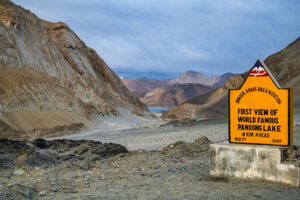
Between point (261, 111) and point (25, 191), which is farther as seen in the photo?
point (261, 111)

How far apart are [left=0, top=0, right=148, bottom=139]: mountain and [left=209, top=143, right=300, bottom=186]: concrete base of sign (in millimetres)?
17308

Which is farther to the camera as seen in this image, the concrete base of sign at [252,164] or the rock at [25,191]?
the concrete base of sign at [252,164]

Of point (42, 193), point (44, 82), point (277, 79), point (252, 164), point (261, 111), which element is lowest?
point (42, 193)

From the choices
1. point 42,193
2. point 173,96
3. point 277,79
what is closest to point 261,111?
point 42,193

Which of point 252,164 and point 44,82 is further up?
point 44,82

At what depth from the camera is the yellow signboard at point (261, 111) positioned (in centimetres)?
611

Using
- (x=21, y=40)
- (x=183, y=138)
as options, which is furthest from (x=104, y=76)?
(x=183, y=138)

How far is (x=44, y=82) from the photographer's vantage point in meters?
29.7

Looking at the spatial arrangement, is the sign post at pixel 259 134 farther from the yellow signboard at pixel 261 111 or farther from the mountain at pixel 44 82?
the mountain at pixel 44 82

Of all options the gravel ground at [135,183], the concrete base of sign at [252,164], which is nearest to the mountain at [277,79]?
the gravel ground at [135,183]

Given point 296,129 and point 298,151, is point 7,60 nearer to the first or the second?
point 296,129

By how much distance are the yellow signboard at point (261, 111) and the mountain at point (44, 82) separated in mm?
17536

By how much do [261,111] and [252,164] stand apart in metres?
0.99

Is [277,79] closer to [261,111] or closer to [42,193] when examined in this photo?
[261,111]
